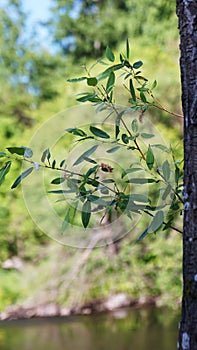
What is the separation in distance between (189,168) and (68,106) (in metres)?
6.11

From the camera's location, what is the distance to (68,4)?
31.4 feet

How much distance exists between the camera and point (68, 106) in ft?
22.0

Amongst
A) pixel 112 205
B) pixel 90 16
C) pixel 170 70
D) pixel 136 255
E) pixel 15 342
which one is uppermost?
pixel 90 16

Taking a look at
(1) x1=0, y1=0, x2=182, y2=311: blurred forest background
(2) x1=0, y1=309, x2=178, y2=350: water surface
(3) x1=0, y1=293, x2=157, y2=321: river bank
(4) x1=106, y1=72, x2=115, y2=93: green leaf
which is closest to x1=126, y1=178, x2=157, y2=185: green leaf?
(4) x1=106, y1=72, x2=115, y2=93: green leaf

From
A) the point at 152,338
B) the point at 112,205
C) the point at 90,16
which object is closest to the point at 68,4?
the point at 90,16

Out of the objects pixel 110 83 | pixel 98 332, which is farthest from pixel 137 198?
pixel 98 332

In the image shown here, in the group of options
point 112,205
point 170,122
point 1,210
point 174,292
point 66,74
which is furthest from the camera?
point 66,74

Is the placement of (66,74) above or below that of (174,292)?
above

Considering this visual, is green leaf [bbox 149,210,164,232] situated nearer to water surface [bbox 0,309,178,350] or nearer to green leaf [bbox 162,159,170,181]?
green leaf [bbox 162,159,170,181]

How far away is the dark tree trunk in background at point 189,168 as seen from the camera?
634mm

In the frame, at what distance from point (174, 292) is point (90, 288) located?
851 mm

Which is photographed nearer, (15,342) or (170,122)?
(15,342)

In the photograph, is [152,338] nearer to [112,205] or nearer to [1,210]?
[1,210]

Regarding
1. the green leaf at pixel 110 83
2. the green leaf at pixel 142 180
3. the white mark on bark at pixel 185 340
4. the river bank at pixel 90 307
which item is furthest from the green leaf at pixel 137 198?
the river bank at pixel 90 307
